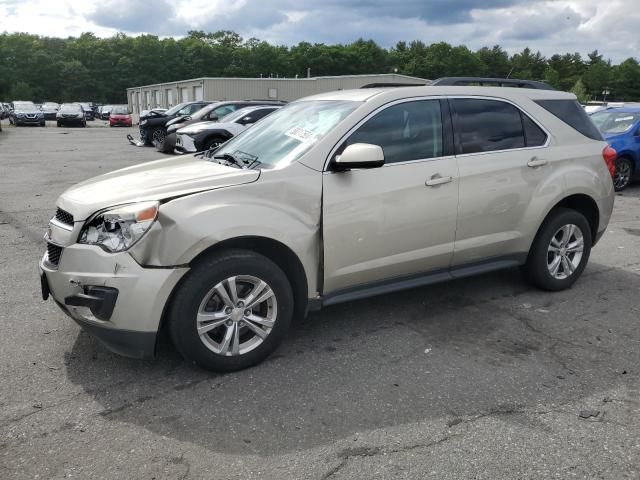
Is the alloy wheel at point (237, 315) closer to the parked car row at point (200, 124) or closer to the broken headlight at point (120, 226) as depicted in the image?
the broken headlight at point (120, 226)

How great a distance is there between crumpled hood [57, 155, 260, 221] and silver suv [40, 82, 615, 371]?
16mm

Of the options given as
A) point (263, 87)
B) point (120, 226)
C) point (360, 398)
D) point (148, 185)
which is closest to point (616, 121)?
point (360, 398)

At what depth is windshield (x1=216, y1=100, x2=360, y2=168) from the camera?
3777 millimetres

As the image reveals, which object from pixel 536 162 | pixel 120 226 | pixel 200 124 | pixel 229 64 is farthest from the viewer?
pixel 229 64

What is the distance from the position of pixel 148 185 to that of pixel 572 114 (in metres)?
3.79

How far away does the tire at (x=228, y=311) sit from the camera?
3.17 meters

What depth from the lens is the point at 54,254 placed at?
3.39 metres

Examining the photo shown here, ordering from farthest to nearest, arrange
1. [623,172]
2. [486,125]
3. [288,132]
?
[623,172], [486,125], [288,132]

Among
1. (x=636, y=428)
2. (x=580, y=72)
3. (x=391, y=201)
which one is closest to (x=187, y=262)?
(x=391, y=201)

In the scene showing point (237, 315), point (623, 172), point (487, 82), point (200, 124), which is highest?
point (487, 82)

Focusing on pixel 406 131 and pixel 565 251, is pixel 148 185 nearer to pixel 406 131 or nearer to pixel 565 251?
pixel 406 131

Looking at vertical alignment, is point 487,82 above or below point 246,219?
above

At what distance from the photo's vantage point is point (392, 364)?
3.60 meters

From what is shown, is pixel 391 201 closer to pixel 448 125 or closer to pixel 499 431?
pixel 448 125
